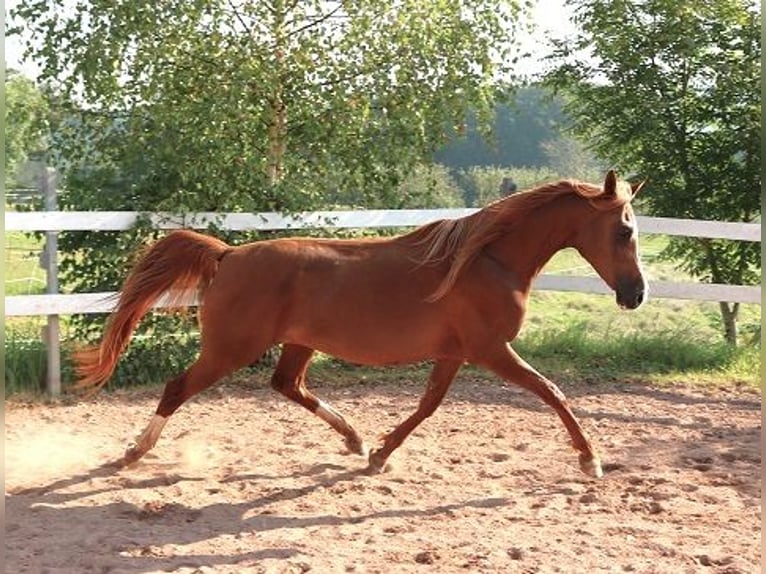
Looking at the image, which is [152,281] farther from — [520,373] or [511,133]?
[511,133]

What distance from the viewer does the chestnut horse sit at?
5102 mm

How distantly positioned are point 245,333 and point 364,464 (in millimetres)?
1132

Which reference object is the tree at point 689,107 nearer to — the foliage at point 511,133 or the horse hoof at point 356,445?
the foliage at point 511,133

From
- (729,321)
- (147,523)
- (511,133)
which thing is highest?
(511,133)

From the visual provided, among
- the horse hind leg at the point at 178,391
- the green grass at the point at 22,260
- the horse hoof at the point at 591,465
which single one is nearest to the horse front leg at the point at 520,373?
the horse hoof at the point at 591,465

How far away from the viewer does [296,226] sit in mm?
8297

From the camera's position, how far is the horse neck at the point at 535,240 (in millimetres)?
5223

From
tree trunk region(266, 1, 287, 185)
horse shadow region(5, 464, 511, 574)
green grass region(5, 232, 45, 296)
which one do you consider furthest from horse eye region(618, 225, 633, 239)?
tree trunk region(266, 1, 287, 185)

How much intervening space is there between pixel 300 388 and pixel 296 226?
2878 mm

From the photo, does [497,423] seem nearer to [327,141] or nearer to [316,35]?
[327,141]

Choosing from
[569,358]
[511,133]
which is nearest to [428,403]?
[569,358]

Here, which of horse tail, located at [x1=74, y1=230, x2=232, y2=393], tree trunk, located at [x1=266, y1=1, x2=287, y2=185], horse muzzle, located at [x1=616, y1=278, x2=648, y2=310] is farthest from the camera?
tree trunk, located at [x1=266, y1=1, x2=287, y2=185]

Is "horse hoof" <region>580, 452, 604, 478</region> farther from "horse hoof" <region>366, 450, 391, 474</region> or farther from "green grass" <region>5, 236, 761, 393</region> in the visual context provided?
"green grass" <region>5, 236, 761, 393</region>

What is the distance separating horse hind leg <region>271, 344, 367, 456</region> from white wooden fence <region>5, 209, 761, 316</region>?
6.33 ft
